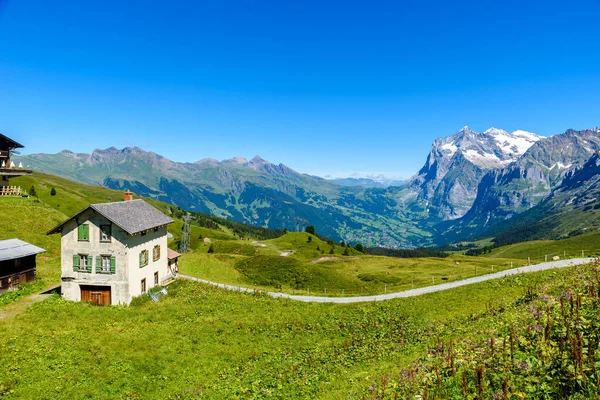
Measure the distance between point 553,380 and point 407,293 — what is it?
139ft

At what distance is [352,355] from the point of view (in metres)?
26.3

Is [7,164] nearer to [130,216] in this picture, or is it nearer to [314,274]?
[130,216]

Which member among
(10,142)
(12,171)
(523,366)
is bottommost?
(523,366)

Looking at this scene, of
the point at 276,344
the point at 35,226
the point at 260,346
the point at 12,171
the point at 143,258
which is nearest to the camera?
the point at 260,346

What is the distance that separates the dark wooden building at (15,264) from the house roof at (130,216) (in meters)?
5.20

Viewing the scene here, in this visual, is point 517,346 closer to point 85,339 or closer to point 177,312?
point 85,339

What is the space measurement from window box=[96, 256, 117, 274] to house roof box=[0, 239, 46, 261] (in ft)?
34.7

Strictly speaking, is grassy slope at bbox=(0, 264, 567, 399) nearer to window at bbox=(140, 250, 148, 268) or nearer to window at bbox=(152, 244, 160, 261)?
window at bbox=(140, 250, 148, 268)

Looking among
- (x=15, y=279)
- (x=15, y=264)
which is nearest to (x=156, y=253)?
(x=15, y=264)

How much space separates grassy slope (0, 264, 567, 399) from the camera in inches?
915

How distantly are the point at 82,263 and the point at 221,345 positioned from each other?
2523 centimetres

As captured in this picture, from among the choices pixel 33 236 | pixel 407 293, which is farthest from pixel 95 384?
pixel 33 236

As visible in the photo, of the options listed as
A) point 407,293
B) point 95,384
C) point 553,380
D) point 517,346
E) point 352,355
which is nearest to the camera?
point 553,380

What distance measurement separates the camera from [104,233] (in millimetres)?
44375
